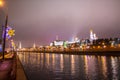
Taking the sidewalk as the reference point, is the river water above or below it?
below

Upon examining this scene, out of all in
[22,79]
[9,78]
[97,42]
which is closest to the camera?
[9,78]

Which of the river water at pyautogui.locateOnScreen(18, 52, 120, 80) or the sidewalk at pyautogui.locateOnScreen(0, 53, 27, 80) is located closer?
the sidewalk at pyautogui.locateOnScreen(0, 53, 27, 80)

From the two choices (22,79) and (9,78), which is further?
(22,79)

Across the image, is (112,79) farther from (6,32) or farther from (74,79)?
(6,32)

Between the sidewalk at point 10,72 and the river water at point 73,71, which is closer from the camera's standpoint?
the sidewalk at point 10,72

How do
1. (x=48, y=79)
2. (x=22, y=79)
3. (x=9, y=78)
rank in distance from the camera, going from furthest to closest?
(x=48, y=79) → (x=22, y=79) → (x=9, y=78)

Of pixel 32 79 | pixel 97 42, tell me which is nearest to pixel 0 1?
pixel 32 79

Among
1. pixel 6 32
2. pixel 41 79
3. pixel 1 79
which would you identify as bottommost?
pixel 41 79

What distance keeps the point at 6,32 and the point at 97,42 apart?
174709mm

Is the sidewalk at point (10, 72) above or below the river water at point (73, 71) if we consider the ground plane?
above

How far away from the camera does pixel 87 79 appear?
1938cm

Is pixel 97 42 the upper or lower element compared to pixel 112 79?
upper

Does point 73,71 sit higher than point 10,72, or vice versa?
point 10,72

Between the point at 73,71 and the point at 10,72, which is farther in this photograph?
the point at 73,71
